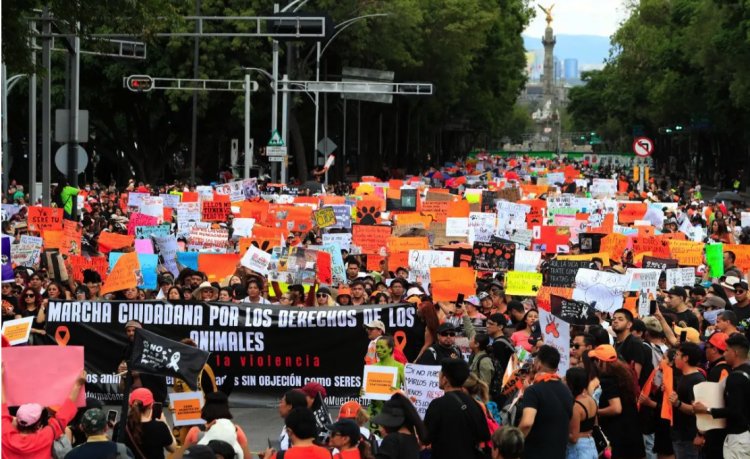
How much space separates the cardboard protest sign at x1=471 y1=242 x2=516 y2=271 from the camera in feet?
63.3

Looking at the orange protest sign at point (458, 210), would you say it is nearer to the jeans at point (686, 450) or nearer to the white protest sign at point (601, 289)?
the white protest sign at point (601, 289)

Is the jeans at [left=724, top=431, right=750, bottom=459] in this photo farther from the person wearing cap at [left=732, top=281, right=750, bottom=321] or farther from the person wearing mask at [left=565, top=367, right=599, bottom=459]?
the person wearing cap at [left=732, top=281, right=750, bottom=321]

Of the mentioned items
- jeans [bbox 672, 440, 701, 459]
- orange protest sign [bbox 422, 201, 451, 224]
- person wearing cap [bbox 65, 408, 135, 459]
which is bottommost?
jeans [bbox 672, 440, 701, 459]

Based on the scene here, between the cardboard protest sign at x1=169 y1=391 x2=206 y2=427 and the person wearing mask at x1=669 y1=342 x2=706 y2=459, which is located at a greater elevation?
the person wearing mask at x1=669 y1=342 x2=706 y2=459

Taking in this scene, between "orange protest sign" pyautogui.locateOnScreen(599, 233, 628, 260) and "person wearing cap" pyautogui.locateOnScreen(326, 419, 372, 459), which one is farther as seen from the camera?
"orange protest sign" pyautogui.locateOnScreen(599, 233, 628, 260)

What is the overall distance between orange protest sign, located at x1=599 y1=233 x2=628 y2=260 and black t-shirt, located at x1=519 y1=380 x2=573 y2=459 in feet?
41.2

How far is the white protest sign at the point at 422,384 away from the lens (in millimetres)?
10094

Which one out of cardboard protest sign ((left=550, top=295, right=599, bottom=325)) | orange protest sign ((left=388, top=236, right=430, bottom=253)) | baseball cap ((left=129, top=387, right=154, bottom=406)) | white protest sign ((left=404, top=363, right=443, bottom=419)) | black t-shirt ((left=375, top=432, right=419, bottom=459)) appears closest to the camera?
black t-shirt ((left=375, top=432, right=419, bottom=459))

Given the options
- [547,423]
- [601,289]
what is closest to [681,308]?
[601,289]

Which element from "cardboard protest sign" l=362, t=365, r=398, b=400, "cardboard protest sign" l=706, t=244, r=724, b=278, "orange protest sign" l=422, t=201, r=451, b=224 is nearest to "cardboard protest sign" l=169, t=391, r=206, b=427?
"cardboard protest sign" l=362, t=365, r=398, b=400

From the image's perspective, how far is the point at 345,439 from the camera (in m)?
8.05

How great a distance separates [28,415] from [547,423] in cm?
288

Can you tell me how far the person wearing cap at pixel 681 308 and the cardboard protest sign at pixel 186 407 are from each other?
520cm

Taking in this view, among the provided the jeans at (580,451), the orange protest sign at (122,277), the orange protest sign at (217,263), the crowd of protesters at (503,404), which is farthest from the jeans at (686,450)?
the orange protest sign at (217,263)
